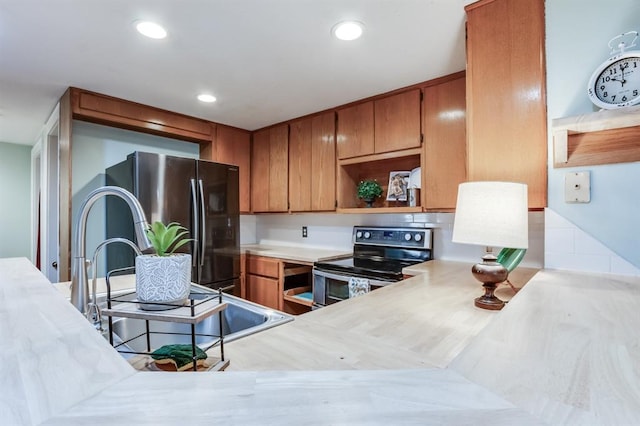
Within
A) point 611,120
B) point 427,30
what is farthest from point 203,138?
point 611,120

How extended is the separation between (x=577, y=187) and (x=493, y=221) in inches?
19.3

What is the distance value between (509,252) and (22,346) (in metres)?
1.64

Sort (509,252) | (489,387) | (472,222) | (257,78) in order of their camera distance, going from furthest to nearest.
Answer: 1. (257,78)
2. (509,252)
3. (472,222)
4. (489,387)

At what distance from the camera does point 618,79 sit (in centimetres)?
121

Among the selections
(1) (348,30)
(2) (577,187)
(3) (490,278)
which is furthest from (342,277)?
Answer: (1) (348,30)

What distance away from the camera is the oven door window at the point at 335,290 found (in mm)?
2350

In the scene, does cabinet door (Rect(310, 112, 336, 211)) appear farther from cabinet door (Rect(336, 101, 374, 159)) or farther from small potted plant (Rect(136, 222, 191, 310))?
small potted plant (Rect(136, 222, 191, 310))

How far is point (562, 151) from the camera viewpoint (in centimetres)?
133

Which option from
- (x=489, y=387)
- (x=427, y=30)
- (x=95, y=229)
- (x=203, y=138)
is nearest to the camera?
(x=489, y=387)

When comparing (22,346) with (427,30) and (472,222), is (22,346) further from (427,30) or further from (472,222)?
(427,30)

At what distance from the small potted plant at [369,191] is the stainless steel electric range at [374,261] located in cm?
27

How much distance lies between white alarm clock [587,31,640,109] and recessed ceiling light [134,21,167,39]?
204 centimetres

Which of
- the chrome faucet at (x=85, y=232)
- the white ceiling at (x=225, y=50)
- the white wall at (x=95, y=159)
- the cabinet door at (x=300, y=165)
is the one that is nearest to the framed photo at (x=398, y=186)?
the white ceiling at (x=225, y=50)

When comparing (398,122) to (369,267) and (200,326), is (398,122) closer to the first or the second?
(369,267)
